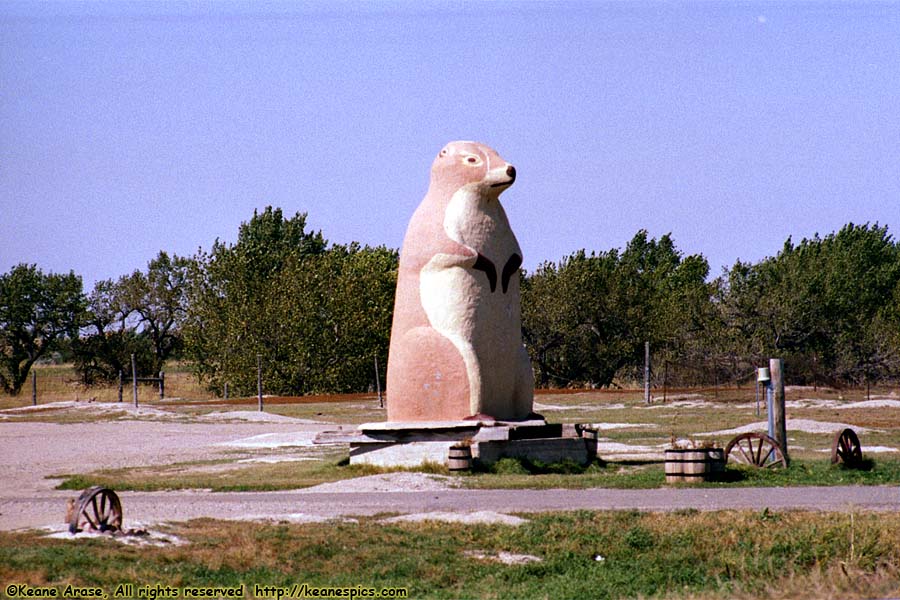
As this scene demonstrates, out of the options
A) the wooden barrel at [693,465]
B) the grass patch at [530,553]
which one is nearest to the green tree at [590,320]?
the wooden barrel at [693,465]

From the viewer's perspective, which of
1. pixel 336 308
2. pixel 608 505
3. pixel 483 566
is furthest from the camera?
pixel 336 308

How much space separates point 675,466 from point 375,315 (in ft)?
134

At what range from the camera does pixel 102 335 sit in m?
74.0

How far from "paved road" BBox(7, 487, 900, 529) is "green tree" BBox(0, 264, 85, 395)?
179 ft

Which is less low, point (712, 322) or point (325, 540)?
point (712, 322)

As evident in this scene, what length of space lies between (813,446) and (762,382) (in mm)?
4472

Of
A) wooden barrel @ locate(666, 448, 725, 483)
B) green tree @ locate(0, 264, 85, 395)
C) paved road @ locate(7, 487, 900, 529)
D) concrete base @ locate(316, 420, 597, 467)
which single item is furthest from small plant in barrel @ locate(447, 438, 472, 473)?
green tree @ locate(0, 264, 85, 395)

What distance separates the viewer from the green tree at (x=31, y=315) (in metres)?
70.7

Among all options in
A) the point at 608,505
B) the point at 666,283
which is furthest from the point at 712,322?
the point at 608,505

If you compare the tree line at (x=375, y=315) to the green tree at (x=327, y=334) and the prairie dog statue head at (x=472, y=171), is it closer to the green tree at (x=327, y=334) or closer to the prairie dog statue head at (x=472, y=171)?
the green tree at (x=327, y=334)

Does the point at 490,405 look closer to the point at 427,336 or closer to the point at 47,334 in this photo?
the point at 427,336

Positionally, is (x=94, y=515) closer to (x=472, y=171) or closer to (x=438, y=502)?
(x=438, y=502)

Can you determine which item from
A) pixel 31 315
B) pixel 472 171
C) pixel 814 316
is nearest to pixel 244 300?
pixel 31 315

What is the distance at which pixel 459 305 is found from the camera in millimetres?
22406
